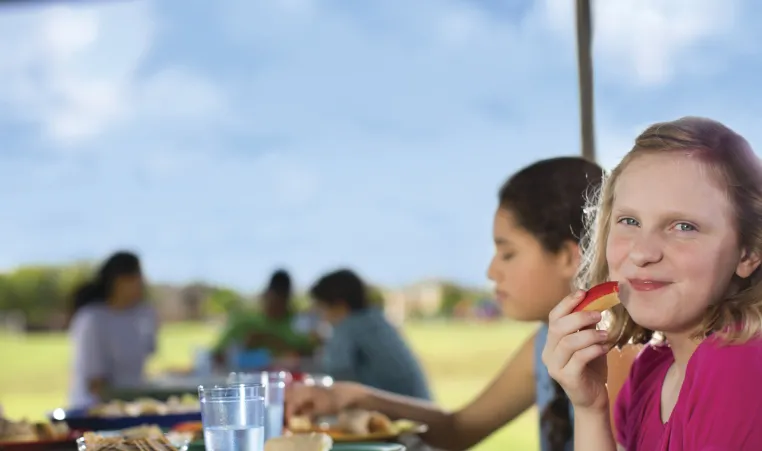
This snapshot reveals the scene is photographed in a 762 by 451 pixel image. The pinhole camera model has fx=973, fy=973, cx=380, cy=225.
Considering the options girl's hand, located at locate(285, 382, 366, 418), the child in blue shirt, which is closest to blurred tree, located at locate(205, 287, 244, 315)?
the child in blue shirt

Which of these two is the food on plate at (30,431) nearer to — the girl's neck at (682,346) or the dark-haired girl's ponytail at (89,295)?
the girl's neck at (682,346)

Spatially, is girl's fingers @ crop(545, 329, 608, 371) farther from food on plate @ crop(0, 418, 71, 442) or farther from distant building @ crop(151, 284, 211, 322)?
distant building @ crop(151, 284, 211, 322)

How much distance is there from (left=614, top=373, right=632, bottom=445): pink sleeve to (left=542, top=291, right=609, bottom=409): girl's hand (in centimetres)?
15

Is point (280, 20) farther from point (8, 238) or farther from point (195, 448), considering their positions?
point (195, 448)

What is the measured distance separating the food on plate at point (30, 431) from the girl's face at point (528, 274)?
0.80 metres

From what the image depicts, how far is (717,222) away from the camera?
3.27ft

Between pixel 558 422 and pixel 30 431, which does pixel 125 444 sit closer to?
pixel 30 431

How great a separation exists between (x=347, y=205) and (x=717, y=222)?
27.6 m

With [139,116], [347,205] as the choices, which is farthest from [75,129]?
[347,205]

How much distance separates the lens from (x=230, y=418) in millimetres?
1120

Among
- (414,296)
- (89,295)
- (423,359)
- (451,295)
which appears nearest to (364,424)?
(89,295)

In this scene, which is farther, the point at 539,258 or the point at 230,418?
the point at 539,258

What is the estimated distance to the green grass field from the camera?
17.0 meters

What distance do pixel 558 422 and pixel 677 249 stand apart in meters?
0.83
